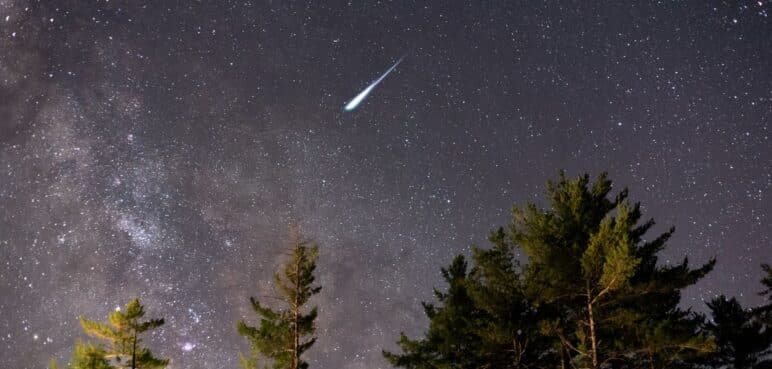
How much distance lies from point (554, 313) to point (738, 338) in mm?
12957

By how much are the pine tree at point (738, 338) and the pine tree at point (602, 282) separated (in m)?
8.66

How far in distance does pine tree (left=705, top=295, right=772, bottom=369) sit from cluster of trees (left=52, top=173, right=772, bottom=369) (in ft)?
0.18

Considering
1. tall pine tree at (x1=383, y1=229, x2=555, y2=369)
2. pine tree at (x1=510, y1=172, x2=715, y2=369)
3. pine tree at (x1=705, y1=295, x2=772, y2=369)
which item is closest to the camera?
pine tree at (x1=510, y1=172, x2=715, y2=369)

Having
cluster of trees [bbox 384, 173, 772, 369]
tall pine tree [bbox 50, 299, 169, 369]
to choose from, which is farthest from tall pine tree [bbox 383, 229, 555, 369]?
tall pine tree [bbox 50, 299, 169, 369]

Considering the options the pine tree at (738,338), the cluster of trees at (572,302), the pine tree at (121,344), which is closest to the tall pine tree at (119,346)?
the pine tree at (121,344)

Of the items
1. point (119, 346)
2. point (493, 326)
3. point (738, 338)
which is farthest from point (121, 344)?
point (738, 338)

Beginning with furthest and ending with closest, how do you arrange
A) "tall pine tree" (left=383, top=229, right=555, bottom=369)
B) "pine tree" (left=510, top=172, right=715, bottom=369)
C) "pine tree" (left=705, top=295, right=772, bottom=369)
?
1. "pine tree" (left=705, top=295, right=772, bottom=369)
2. "tall pine tree" (left=383, top=229, right=555, bottom=369)
3. "pine tree" (left=510, top=172, right=715, bottom=369)

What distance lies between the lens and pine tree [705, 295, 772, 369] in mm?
22266

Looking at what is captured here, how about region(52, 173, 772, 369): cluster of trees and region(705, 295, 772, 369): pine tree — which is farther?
region(705, 295, 772, 369): pine tree

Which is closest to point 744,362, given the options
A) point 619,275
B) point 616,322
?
point 616,322

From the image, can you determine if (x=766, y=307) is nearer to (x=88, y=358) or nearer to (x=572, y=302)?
(x=572, y=302)

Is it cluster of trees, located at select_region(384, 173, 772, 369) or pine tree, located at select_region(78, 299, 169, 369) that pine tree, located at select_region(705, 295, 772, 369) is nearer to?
cluster of trees, located at select_region(384, 173, 772, 369)

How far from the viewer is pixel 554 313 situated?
16.4 metres

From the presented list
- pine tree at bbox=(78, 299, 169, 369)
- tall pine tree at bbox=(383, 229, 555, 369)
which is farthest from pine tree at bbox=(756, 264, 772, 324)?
pine tree at bbox=(78, 299, 169, 369)
